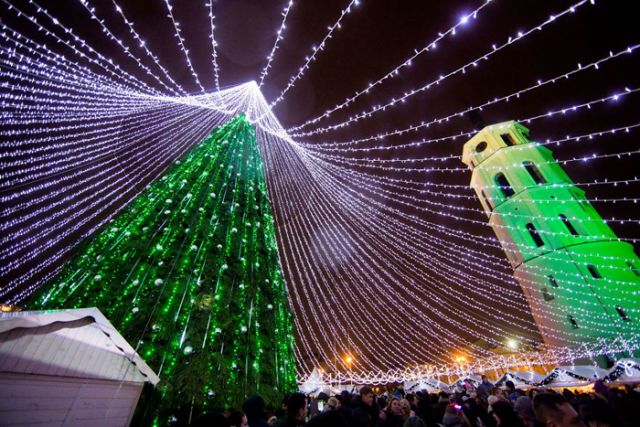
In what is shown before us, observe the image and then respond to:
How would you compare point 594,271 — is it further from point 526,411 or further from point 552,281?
point 526,411

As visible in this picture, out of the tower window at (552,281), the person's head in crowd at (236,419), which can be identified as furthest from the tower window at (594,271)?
the person's head in crowd at (236,419)

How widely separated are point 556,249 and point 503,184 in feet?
21.7

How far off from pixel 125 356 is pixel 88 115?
742cm

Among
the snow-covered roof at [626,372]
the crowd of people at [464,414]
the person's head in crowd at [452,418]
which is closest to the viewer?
the crowd of people at [464,414]

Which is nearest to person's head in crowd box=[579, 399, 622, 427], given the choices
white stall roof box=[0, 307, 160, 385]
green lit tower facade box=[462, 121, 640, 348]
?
white stall roof box=[0, 307, 160, 385]

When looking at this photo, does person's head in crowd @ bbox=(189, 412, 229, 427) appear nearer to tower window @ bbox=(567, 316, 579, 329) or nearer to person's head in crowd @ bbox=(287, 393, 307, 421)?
person's head in crowd @ bbox=(287, 393, 307, 421)

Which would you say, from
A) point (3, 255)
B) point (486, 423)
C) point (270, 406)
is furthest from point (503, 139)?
point (3, 255)

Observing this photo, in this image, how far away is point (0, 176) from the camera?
8.27 metres

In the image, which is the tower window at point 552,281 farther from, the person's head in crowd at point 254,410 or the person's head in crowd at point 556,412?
the person's head in crowd at point 254,410

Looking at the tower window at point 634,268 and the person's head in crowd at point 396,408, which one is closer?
the person's head in crowd at point 396,408

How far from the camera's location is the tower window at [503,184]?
23.7 meters

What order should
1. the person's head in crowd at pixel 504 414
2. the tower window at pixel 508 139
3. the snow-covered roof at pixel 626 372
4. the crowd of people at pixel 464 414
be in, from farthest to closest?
1. the tower window at pixel 508 139
2. the snow-covered roof at pixel 626 372
3. the person's head in crowd at pixel 504 414
4. the crowd of people at pixel 464 414

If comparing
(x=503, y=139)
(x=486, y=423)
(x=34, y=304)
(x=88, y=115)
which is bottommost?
(x=486, y=423)

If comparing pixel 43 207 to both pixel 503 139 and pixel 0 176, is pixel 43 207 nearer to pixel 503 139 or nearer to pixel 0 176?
pixel 0 176
